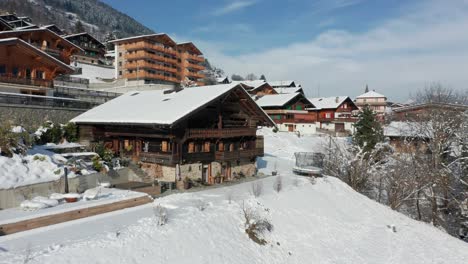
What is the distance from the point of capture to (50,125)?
22438 mm

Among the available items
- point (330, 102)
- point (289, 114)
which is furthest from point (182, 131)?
point (330, 102)

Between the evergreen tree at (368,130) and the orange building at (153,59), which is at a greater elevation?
the orange building at (153,59)

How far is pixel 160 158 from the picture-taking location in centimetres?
2195

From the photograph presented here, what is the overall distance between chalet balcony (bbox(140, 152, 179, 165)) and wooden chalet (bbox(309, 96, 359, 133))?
4408cm

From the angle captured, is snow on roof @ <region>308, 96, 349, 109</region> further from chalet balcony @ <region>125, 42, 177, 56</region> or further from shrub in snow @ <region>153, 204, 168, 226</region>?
shrub in snow @ <region>153, 204, 168, 226</region>

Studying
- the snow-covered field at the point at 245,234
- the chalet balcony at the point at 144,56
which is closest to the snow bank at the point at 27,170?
the snow-covered field at the point at 245,234

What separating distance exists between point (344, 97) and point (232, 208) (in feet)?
172

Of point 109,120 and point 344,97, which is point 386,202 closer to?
point 109,120

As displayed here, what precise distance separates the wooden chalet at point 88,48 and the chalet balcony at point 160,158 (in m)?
66.5

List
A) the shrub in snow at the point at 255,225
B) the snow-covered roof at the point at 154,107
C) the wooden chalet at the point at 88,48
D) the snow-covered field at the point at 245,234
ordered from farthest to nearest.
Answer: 1. the wooden chalet at the point at 88,48
2. the snow-covered roof at the point at 154,107
3. the shrub in snow at the point at 255,225
4. the snow-covered field at the point at 245,234

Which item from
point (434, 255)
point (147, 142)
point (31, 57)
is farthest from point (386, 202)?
point (31, 57)

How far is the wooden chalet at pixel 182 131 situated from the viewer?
2162cm

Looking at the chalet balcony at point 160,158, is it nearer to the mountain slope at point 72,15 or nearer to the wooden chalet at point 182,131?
the wooden chalet at point 182,131

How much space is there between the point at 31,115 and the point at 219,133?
13082 mm
